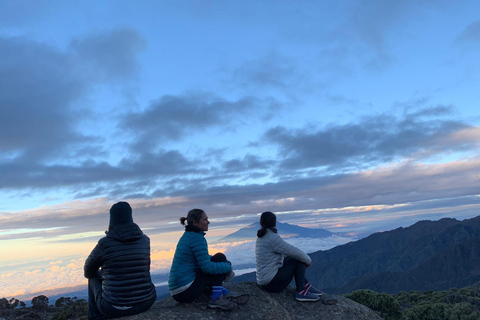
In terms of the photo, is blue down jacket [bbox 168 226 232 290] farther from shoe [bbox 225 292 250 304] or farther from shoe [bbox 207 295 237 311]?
shoe [bbox 225 292 250 304]

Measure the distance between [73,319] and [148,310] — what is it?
33.7ft

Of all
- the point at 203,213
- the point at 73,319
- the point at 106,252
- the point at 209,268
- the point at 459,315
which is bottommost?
the point at 459,315

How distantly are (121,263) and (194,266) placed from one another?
6.19 feet

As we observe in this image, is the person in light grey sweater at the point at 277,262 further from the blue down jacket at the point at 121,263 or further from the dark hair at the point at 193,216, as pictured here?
the blue down jacket at the point at 121,263

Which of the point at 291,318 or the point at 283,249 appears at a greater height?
the point at 283,249

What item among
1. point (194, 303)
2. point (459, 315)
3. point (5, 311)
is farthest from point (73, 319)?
point (459, 315)

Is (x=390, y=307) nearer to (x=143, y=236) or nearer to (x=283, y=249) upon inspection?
(x=283, y=249)

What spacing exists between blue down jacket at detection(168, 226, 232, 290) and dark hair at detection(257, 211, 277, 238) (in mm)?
1760

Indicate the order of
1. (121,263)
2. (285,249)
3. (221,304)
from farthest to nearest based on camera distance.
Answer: (285,249), (221,304), (121,263)

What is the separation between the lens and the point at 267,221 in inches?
421

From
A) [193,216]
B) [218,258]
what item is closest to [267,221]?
[218,258]

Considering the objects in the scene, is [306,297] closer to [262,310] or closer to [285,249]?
[262,310]

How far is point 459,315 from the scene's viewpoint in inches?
825

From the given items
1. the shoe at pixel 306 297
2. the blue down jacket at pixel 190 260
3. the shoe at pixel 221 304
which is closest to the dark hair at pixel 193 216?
the blue down jacket at pixel 190 260
